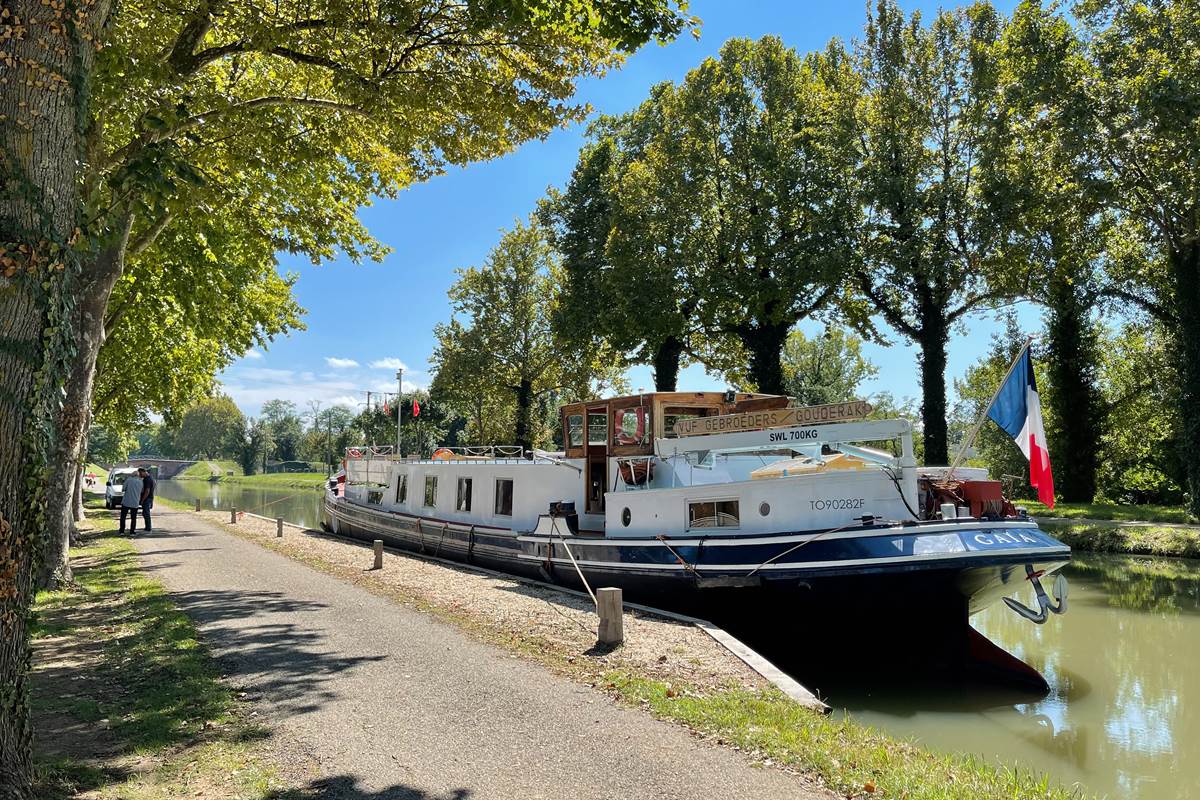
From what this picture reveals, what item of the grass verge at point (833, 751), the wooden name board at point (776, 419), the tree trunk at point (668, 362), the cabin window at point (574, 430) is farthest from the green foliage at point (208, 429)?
the grass verge at point (833, 751)

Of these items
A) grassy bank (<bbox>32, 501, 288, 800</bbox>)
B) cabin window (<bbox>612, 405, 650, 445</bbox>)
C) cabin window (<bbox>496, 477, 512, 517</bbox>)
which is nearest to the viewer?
grassy bank (<bbox>32, 501, 288, 800</bbox>)

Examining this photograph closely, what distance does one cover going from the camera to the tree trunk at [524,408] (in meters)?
41.2

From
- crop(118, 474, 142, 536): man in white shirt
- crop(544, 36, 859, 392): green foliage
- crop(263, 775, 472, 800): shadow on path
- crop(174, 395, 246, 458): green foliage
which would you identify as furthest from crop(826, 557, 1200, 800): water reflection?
crop(174, 395, 246, 458): green foliage

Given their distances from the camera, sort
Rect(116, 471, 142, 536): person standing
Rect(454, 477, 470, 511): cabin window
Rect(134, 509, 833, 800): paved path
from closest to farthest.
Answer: Rect(134, 509, 833, 800): paved path
Rect(454, 477, 470, 511): cabin window
Rect(116, 471, 142, 536): person standing

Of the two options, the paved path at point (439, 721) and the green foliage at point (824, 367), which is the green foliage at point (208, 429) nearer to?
the green foliage at point (824, 367)

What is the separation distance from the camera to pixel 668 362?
30.5 meters

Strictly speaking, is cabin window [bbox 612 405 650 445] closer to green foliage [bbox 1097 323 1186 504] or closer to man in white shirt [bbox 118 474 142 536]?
man in white shirt [bbox 118 474 142 536]

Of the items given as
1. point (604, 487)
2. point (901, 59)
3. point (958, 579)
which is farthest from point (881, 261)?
point (958, 579)

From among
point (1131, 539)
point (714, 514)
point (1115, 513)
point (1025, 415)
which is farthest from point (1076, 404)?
point (714, 514)

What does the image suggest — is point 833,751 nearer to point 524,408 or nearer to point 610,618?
point 610,618

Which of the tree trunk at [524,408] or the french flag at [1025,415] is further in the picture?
the tree trunk at [524,408]

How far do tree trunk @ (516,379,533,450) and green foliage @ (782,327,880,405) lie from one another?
15.2 m

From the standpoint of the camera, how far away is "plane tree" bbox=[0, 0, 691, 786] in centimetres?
408

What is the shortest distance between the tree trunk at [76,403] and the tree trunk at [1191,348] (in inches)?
1112
